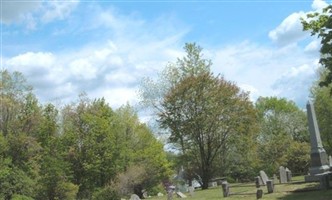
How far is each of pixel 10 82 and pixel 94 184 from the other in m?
12.3

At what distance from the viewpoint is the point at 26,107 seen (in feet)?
141

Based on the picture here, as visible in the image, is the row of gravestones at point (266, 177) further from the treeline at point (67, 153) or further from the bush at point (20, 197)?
the bush at point (20, 197)

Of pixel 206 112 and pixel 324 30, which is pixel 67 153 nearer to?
pixel 206 112

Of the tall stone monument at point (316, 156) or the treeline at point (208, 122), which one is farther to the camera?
the treeline at point (208, 122)

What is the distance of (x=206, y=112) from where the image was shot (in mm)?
42750

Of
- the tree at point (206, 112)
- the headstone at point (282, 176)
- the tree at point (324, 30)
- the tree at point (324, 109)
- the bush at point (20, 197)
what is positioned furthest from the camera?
the tree at point (324, 109)

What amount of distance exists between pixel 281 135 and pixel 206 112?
18.0m

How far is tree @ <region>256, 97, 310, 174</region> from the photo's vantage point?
51688 mm

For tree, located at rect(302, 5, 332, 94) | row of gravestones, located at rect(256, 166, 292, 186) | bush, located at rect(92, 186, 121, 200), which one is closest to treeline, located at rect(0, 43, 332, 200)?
bush, located at rect(92, 186, 121, 200)

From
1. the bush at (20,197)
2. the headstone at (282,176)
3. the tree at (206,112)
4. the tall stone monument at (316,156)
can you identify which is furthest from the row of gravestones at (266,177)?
the bush at (20,197)

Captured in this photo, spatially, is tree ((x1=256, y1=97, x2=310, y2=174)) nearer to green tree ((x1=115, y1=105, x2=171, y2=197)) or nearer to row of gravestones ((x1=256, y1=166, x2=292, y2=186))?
green tree ((x1=115, y1=105, x2=171, y2=197))

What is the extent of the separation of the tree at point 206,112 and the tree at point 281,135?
1007 cm

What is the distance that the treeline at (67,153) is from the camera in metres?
38.9

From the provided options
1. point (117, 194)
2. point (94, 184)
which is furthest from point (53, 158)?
point (117, 194)
